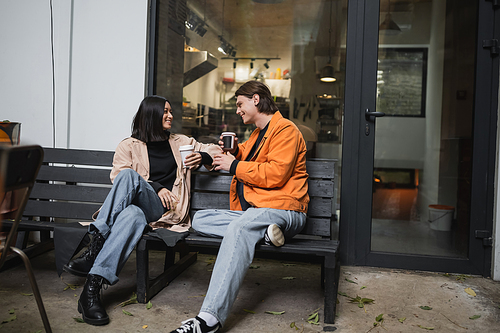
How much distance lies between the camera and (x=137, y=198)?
99.7 inches

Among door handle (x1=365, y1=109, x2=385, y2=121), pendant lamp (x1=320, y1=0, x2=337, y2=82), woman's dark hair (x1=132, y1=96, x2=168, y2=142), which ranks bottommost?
woman's dark hair (x1=132, y1=96, x2=168, y2=142)

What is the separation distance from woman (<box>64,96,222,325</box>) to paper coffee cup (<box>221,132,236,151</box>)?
0.79 feet

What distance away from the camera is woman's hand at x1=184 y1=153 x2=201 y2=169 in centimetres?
256

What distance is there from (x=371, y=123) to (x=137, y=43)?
7.13ft

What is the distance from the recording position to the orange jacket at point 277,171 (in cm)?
236

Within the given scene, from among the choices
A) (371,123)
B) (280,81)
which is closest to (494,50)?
(371,123)

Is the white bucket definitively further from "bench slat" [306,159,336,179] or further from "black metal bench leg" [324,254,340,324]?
"black metal bench leg" [324,254,340,324]

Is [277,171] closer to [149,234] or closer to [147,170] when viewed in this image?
[149,234]

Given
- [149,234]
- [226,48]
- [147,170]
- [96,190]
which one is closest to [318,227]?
[149,234]

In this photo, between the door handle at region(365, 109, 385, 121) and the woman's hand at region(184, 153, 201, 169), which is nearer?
the woman's hand at region(184, 153, 201, 169)

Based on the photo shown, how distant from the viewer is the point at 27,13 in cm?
364

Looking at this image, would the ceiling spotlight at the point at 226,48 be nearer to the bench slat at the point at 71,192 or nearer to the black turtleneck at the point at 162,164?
the black turtleneck at the point at 162,164

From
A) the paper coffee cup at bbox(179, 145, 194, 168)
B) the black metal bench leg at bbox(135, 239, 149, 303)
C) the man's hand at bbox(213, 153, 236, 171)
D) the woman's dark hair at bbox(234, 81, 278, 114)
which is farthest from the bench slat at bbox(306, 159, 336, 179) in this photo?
the black metal bench leg at bbox(135, 239, 149, 303)

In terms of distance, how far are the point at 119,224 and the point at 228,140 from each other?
840mm
